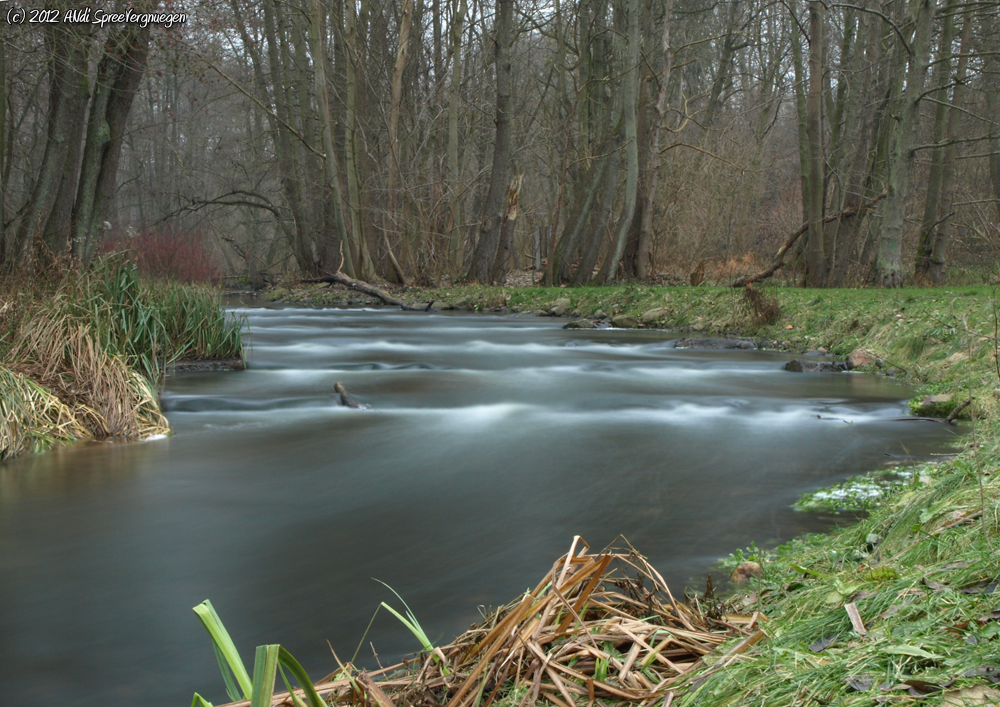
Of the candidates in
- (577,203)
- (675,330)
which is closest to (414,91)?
(577,203)

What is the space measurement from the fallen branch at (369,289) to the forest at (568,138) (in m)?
0.95

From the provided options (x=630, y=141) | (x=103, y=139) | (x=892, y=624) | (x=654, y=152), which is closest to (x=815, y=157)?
(x=654, y=152)

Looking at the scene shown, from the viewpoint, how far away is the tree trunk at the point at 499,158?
68.6 feet

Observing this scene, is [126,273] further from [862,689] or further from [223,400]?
[862,689]

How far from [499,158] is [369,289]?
16.4ft

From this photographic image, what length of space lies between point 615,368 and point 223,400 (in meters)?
5.23

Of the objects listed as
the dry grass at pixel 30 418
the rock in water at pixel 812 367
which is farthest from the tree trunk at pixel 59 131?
the rock in water at pixel 812 367

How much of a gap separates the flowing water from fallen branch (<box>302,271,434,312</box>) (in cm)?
1082

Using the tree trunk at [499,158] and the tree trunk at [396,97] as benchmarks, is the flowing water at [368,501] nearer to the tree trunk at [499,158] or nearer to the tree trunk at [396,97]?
the tree trunk at [499,158]

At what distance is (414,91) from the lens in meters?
27.2

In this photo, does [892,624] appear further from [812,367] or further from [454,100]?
[454,100]

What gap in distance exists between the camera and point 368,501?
18.0ft

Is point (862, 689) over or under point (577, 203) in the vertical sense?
under

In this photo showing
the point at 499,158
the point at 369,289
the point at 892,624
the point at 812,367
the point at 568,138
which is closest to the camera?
the point at 892,624
